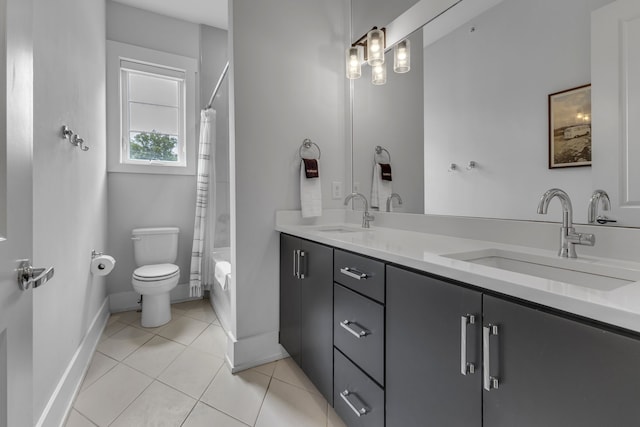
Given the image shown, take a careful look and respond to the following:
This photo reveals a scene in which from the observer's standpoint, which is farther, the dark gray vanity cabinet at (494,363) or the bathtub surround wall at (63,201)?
the bathtub surround wall at (63,201)

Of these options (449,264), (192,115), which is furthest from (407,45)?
(192,115)

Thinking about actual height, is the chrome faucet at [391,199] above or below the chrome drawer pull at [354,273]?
above

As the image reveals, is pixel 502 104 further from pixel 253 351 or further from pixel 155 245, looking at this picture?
pixel 155 245

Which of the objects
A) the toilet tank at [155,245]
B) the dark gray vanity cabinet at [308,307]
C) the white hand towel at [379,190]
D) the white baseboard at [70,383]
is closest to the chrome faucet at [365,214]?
the white hand towel at [379,190]

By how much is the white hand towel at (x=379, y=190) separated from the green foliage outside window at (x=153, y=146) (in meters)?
2.14

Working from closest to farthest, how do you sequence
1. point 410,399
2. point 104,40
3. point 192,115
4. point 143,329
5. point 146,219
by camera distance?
point 410,399
point 143,329
point 104,40
point 146,219
point 192,115

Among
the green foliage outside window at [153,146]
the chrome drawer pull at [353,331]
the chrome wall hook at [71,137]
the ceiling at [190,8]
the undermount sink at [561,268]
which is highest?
the ceiling at [190,8]

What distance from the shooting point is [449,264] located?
2.65 feet

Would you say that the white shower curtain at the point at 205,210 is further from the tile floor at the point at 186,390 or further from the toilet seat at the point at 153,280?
the tile floor at the point at 186,390

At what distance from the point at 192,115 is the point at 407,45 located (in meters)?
2.24

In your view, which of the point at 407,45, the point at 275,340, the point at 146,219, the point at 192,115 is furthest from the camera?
the point at 192,115

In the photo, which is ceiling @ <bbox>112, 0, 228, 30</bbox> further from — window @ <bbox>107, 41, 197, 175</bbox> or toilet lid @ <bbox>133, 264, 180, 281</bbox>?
toilet lid @ <bbox>133, 264, 180, 281</bbox>

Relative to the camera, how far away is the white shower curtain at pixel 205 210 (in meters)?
2.65

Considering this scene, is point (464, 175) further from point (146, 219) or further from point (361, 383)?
point (146, 219)
